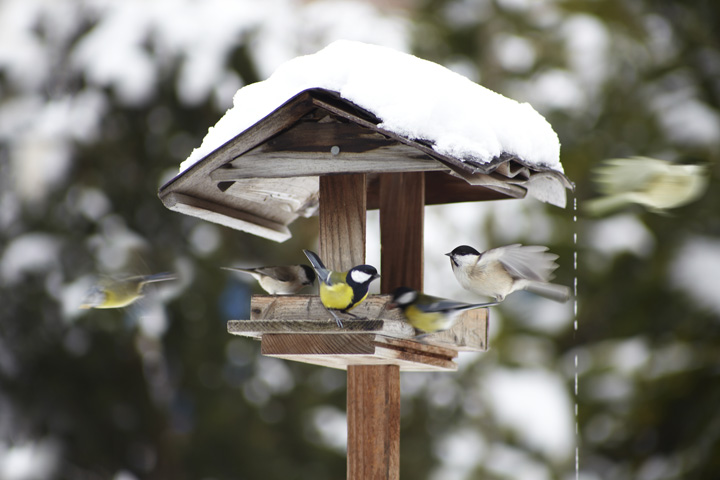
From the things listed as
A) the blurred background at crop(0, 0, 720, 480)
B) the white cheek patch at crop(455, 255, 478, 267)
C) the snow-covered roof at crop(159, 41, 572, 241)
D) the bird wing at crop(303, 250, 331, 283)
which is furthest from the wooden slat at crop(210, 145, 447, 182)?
the blurred background at crop(0, 0, 720, 480)

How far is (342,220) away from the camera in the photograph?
2.30 meters

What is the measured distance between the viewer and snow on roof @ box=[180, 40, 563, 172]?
197cm

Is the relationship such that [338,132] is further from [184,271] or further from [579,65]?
[579,65]

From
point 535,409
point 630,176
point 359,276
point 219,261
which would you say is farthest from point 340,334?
point 535,409

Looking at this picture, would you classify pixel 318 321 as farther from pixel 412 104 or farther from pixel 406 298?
pixel 412 104

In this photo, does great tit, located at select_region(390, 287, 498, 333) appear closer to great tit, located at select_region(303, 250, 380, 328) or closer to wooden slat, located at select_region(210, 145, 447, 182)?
A: great tit, located at select_region(303, 250, 380, 328)

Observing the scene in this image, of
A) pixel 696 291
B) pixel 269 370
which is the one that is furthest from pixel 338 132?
pixel 269 370

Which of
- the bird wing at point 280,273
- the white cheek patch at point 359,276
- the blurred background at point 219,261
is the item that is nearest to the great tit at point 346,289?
the white cheek patch at point 359,276

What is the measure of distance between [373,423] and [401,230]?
65 cm

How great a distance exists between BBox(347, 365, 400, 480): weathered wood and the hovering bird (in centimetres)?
106

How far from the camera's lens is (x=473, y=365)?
5773 millimetres

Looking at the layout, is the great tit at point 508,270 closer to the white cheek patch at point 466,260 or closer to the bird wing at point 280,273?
the white cheek patch at point 466,260

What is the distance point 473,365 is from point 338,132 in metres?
3.98

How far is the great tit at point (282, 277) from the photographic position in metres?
2.44
